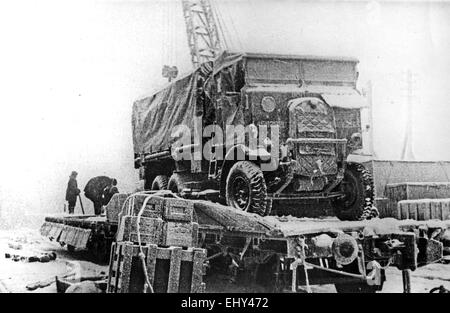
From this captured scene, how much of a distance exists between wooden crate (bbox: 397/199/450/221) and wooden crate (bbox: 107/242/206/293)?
251 cm

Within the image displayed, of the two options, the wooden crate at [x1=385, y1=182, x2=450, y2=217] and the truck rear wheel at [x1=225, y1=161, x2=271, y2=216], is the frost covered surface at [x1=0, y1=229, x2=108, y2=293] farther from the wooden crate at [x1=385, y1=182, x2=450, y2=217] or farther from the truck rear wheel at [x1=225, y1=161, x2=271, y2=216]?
the wooden crate at [x1=385, y1=182, x2=450, y2=217]

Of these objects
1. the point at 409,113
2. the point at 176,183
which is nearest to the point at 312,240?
the point at 409,113

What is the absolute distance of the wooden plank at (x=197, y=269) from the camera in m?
4.14

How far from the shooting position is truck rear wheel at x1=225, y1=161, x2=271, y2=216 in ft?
16.1

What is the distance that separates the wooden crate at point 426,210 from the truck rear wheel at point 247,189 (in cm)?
162

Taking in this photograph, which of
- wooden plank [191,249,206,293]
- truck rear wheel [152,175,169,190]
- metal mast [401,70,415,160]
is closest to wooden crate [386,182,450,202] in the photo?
metal mast [401,70,415,160]

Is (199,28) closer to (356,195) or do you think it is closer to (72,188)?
(72,188)

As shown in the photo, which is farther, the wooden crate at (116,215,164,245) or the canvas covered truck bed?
the wooden crate at (116,215,164,245)

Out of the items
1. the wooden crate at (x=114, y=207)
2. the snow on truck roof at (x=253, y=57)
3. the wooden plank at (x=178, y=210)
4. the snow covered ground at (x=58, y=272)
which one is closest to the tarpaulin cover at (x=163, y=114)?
the snow on truck roof at (x=253, y=57)

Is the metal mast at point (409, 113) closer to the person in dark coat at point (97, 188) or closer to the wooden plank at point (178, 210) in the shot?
the wooden plank at point (178, 210)

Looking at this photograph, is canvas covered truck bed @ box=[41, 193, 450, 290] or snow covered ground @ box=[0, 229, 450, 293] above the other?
canvas covered truck bed @ box=[41, 193, 450, 290]

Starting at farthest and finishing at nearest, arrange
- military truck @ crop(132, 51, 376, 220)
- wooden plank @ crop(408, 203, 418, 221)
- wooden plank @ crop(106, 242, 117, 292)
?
wooden plank @ crop(408, 203, 418, 221) → military truck @ crop(132, 51, 376, 220) → wooden plank @ crop(106, 242, 117, 292)
